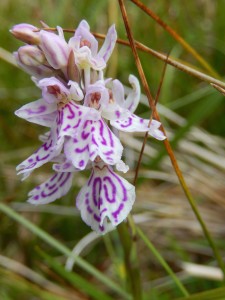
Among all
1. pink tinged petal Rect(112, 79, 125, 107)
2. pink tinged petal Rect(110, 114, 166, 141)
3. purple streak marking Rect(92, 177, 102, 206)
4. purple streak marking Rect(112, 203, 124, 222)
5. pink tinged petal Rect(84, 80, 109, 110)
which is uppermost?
pink tinged petal Rect(112, 79, 125, 107)

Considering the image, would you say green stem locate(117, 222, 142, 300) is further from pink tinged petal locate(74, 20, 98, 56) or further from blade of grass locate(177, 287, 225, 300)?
pink tinged petal locate(74, 20, 98, 56)

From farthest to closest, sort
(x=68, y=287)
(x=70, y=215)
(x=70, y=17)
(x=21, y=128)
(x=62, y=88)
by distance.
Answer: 1. (x=70, y=17)
2. (x=21, y=128)
3. (x=70, y=215)
4. (x=68, y=287)
5. (x=62, y=88)

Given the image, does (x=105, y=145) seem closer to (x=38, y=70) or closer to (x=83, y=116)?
(x=83, y=116)

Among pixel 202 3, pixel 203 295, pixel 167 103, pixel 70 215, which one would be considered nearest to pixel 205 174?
pixel 167 103

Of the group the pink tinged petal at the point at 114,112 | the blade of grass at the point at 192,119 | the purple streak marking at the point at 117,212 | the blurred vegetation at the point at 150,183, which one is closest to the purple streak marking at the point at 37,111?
the pink tinged petal at the point at 114,112

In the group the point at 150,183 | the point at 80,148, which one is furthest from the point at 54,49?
the point at 150,183

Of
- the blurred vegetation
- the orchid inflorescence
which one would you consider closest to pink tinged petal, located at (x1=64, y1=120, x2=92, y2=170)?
the orchid inflorescence

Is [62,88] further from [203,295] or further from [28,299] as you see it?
[28,299]
